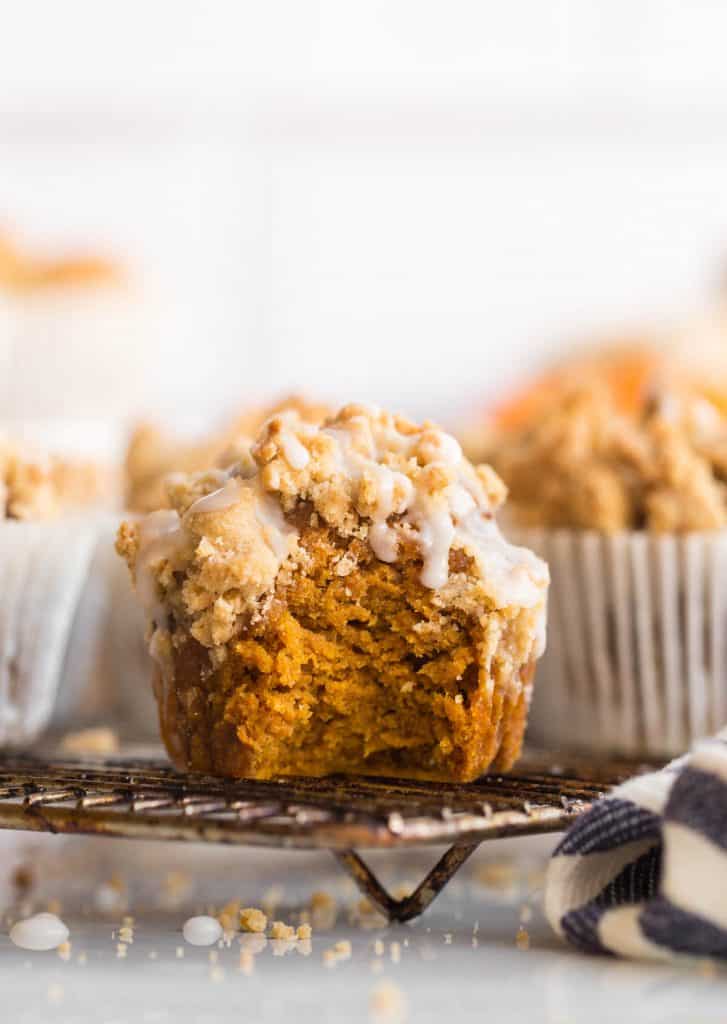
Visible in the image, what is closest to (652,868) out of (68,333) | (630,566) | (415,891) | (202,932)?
(415,891)

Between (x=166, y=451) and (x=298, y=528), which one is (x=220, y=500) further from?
(x=166, y=451)

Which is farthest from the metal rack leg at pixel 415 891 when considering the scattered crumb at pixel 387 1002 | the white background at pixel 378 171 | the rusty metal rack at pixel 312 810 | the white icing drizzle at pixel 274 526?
the white background at pixel 378 171

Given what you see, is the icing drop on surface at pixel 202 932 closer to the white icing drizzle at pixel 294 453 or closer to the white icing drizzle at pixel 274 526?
the white icing drizzle at pixel 274 526

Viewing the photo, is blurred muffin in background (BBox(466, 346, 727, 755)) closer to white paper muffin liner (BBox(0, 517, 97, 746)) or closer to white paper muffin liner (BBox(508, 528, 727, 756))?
white paper muffin liner (BBox(508, 528, 727, 756))

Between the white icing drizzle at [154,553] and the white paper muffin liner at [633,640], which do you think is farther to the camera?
the white paper muffin liner at [633,640]

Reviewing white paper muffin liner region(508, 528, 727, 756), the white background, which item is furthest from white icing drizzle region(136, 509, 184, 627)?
the white background

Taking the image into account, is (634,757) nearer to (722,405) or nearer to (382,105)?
(722,405)
